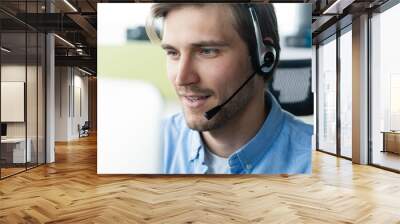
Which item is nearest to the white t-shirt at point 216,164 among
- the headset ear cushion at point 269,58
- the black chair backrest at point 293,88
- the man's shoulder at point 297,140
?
the man's shoulder at point 297,140

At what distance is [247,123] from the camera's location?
6.13 m

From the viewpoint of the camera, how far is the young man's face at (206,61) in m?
5.89

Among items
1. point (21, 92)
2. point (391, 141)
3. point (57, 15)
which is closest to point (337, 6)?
point (391, 141)

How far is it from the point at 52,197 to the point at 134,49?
8.07 feet

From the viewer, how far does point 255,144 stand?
616 cm

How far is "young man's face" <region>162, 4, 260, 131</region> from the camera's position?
589cm

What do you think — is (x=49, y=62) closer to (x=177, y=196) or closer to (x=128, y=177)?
(x=128, y=177)

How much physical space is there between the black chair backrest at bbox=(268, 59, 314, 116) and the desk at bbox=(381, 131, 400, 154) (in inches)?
88.5

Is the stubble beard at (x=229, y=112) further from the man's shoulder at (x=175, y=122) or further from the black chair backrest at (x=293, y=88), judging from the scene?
the black chair backrest at (x=293, y=88)

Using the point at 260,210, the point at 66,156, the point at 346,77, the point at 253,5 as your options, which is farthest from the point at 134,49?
the point at 346,77

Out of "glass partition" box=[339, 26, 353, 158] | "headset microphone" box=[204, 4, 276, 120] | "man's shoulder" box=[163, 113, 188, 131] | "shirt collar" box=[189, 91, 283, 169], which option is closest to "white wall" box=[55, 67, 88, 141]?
"glass partition" box=[339, 26, 353, 158]

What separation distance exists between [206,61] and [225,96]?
0.60 meters

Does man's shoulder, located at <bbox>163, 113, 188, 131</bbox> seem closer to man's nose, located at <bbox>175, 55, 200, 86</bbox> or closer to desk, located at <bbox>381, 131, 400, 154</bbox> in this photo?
man's nose, located at <bbox>175, 55, 200, 86</bbox>

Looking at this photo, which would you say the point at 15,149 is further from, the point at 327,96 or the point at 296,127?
the point at 327,96
